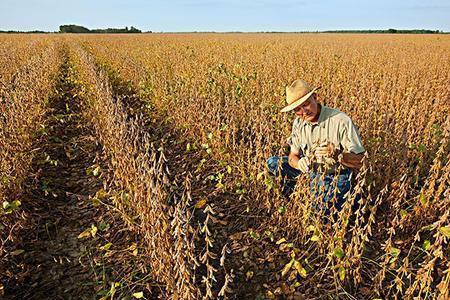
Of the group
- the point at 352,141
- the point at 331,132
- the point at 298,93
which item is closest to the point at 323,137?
the point at 331,132

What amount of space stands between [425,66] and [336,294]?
703cm

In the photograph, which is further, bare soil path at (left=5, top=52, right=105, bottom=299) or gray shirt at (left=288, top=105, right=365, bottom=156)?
gray shirt at (left=288, top=105, right=365, bottom=156)

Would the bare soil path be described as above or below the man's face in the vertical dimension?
below

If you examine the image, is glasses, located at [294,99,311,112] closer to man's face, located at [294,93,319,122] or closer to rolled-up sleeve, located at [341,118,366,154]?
man's face, located at [294,93,319,122]

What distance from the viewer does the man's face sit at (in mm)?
2577

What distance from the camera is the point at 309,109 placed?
8.55ft

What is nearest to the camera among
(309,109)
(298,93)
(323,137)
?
(298,93)

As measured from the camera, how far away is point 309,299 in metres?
A: 2.03

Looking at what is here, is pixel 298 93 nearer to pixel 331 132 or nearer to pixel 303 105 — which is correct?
pixel 303 105

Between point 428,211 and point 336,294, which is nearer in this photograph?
point 336,294

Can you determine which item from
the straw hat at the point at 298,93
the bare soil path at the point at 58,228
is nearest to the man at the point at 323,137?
the straw hat at the point at 298,93

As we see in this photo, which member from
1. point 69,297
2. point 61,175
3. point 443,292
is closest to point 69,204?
point 61,175

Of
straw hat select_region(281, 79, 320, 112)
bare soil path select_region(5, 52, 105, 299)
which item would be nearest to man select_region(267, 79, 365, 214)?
straw hat select_region(281, 79, 320, 112)

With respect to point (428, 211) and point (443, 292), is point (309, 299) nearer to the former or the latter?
point (443, 292)
